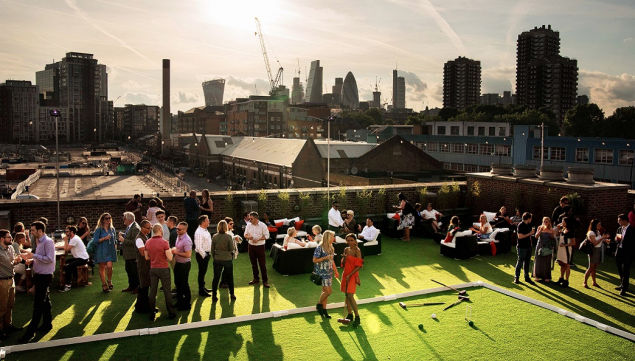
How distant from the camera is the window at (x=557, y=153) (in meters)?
58.6

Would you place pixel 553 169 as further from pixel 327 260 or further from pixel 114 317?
pixel 114 317

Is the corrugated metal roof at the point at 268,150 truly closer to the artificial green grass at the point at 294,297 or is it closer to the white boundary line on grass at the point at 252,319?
the artificial green grass at the point at 294,297

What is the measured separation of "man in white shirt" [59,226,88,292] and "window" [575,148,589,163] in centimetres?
5658

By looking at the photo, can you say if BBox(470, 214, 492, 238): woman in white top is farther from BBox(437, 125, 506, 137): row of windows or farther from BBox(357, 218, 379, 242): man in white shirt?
BBox(437, 125, 506, 137): row of windows

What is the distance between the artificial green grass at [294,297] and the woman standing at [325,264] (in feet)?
2.57

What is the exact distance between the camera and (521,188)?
2059 cm

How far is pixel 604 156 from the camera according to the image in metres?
54.8

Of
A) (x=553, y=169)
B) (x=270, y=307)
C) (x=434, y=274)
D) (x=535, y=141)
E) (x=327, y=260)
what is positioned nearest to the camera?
(x=327, y=260)

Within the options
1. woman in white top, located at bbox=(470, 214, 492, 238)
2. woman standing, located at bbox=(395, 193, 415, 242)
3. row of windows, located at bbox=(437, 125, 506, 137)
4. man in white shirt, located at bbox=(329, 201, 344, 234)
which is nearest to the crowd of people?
man in white shirt, located at bbox=(329, 201, 344, 234)

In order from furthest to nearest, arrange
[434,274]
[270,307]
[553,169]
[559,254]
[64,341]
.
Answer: [553,169] < [434,274] < [559,254] < [270,307] < [64,341]

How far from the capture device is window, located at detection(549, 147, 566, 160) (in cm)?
5861

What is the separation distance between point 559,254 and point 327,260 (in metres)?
6.59

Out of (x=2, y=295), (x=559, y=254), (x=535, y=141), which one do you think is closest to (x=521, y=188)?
(x=559, y=254)

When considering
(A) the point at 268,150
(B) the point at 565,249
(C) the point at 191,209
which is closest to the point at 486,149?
(A) the point at 268,150
